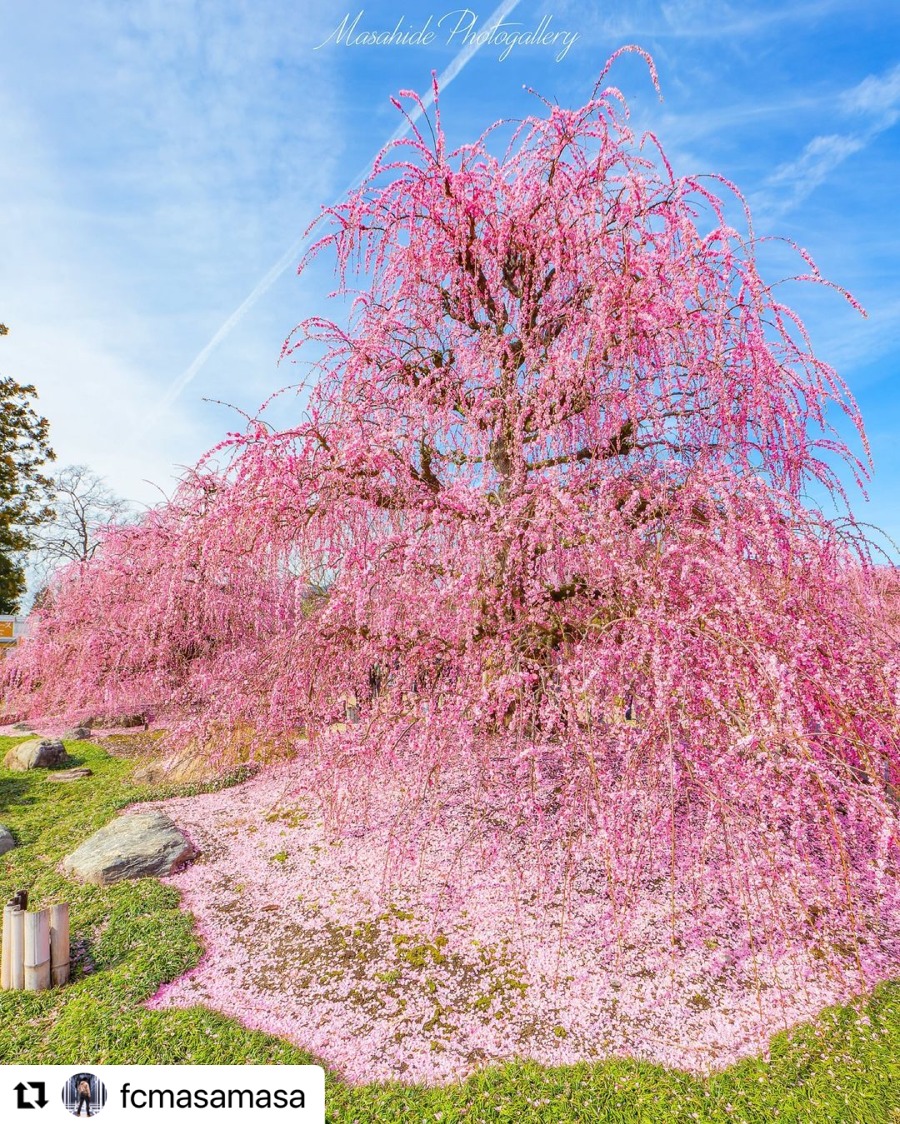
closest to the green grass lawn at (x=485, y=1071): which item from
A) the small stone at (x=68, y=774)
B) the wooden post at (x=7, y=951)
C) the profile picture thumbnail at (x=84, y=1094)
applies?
the wooden post at (x=7, y=951)

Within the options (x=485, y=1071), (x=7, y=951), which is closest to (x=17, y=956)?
(x=7, y=951)

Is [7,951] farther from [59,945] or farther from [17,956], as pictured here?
[59,945]

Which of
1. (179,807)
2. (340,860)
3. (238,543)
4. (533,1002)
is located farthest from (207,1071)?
(179,807)

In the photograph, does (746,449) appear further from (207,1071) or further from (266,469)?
(207,1071)

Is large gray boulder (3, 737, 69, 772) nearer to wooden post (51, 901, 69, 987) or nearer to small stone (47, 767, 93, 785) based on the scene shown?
small stone (47, 767, 93, 785)

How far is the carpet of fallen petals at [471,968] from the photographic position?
128 inches

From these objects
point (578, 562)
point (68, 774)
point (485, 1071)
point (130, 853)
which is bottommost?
point (485, 1071)

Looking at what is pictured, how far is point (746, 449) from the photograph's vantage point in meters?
4.82

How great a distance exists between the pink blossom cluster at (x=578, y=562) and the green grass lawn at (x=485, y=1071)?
701 mm

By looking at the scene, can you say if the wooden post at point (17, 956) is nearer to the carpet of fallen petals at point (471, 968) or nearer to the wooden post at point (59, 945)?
the wooden post at point (59, 945)

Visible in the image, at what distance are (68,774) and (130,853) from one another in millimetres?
4619

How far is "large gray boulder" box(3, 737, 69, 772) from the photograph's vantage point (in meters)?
9.64
